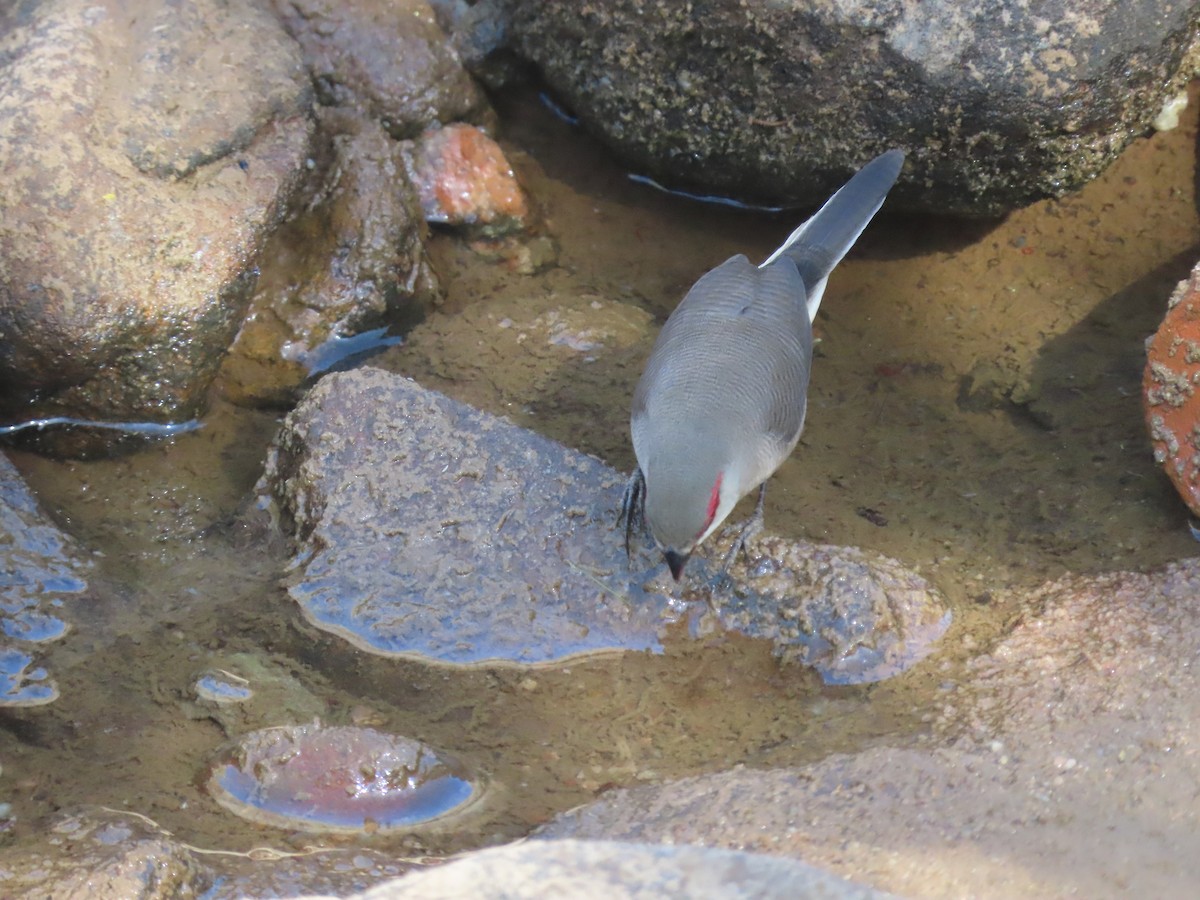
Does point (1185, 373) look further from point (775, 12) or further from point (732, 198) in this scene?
point (732, 198)

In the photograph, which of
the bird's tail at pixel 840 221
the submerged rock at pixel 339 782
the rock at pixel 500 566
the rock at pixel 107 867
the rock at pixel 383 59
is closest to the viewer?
the rock at pixel 107 867

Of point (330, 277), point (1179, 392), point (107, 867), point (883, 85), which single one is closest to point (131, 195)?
point (330, 277)

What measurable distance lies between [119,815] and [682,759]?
167 cm

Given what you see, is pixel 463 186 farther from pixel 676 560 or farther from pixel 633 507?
pixel 676 560

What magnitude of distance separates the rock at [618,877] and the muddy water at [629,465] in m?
0.98

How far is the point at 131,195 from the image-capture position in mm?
5008

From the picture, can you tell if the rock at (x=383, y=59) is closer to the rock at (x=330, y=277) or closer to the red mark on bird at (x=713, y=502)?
the rock at (x=330, y=277)

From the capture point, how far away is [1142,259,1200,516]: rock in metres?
4.35

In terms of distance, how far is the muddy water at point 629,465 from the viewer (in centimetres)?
379

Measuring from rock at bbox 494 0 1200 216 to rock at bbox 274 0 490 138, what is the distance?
57 cm

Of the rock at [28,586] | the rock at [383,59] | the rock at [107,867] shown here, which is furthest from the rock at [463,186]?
the rock at [107,867]

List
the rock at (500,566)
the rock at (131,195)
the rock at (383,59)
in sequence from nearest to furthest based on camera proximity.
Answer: the rock at (500,566)
the rock at (131,195)
the rock at (383,59)

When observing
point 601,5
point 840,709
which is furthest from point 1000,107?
point 840,709

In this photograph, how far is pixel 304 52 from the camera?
6086 millimetres
